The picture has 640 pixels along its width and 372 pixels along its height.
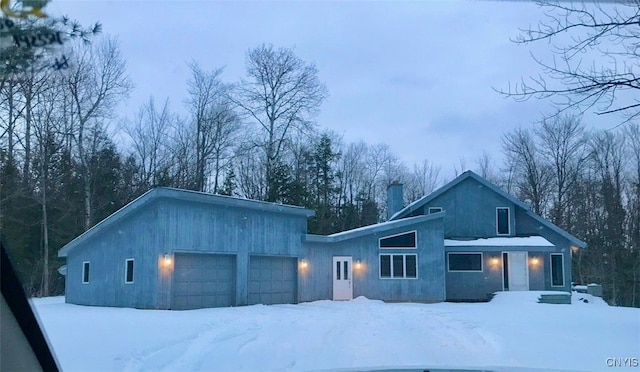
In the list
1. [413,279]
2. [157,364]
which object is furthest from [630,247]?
[157,364]

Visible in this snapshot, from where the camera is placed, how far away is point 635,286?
40.7 m

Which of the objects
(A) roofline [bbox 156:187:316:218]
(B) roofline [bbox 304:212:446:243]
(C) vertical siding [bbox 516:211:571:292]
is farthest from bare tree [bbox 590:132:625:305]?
(A) roofline [bbox 156:187:316:218]

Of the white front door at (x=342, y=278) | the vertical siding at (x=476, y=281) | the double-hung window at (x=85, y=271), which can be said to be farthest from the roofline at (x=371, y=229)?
the double-hung window at (x=85, y=271)

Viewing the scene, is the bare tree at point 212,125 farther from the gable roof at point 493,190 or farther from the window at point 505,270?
the window at point 505,270

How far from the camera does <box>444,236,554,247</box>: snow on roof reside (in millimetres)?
28547

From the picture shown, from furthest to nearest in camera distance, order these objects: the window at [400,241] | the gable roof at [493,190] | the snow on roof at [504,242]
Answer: the gable roof at [493,190] → the snow on roof at [504,242] → the window at [400,241]

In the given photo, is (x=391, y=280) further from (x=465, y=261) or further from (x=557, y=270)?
(x=557, y=270)

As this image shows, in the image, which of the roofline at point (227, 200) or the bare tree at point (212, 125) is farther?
the bare tree at point (212, 125)

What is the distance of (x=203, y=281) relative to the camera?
21969 millimetres

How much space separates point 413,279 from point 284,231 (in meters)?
6.34

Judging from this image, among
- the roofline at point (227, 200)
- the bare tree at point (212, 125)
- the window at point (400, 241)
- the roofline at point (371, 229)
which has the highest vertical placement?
the bare tree at point (212, 125)

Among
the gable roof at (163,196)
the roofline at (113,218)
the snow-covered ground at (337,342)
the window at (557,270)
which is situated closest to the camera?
the snow-covered ground at (337,342)

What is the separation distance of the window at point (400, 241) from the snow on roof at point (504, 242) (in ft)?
6.55

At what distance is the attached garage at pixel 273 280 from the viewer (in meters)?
23.6
